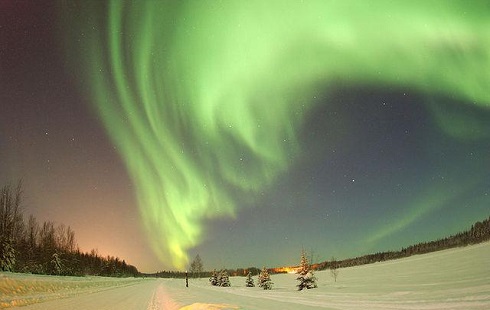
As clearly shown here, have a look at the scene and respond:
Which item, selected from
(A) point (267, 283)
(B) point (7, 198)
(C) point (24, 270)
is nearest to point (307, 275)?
(A) point (267, 283)

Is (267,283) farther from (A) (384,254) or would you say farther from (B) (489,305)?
(A) (384,254)

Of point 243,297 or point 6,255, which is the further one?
point 6,255

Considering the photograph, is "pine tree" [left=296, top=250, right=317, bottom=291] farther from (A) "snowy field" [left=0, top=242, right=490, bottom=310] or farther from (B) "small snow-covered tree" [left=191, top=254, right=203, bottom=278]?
(B) "small snow-covered tree" [left=191, top=254, right=203, bottom=278]

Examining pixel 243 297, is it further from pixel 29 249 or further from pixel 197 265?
pixel 197 265

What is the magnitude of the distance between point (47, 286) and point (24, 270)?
23031mm

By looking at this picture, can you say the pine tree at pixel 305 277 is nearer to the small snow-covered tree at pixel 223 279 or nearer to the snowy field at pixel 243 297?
the snowy field at pixel 243 297

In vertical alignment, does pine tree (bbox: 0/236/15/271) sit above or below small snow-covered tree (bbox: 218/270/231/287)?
above

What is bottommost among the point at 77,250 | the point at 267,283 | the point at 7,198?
the point at 267,283

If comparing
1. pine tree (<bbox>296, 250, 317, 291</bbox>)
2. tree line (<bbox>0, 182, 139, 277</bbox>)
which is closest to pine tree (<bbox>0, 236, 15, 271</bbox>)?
tree line (<bbox>0, 182, 139, 277</bbox>)

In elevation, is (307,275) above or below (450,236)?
below

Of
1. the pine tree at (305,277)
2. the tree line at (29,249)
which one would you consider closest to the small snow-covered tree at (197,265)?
the tree line at (29,249)

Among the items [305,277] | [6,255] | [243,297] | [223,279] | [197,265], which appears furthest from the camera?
[197,265]

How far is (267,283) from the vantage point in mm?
45250

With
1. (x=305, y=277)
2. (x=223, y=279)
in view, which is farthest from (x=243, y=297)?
(x=223, y=279)
